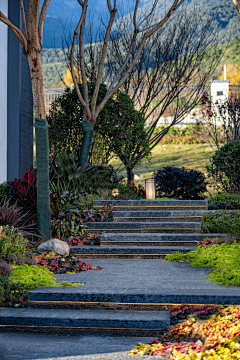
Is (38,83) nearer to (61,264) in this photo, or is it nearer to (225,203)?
(61,264)

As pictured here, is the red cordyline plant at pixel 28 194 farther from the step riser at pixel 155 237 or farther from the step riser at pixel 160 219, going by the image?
the step riser at pixel 160 219

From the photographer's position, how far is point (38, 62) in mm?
6047

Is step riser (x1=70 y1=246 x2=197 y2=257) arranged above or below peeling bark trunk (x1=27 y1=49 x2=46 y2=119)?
below

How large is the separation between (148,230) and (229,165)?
10.5 feet

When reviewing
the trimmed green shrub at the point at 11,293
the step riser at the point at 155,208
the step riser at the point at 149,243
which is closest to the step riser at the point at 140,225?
the step riser at the point at 149,243

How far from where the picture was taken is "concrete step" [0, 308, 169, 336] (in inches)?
137

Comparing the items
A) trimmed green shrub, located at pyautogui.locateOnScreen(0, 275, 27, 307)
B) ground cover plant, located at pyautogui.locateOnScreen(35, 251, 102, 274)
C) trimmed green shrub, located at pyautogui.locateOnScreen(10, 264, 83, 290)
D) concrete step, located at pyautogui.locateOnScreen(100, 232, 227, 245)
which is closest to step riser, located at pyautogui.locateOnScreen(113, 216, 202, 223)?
concrete step, located at pyautogui.locateOnScreen(100, 232, 227, 245)

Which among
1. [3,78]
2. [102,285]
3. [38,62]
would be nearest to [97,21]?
[3,78]

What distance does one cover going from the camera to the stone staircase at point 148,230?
6289 mm

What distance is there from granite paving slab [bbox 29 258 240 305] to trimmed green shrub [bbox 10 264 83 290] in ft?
0.49

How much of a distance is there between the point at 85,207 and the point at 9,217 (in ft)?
6.41

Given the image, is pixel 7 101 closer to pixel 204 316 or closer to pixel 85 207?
pixel 85 207

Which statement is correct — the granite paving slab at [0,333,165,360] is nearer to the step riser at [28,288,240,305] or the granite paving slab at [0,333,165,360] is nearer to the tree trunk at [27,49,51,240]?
the step riser at [28,288,240,305]

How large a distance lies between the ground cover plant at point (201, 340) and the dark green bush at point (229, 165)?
5.97 m
